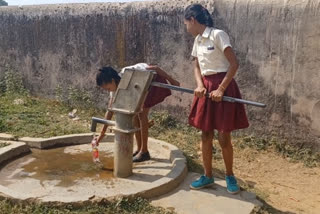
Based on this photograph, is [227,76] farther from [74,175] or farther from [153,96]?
[74,175]

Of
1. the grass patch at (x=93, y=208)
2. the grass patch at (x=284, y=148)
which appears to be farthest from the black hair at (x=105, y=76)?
the grass patch at (x=284, y=148)

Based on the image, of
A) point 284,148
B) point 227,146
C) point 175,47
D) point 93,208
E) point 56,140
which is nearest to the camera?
point 93,208

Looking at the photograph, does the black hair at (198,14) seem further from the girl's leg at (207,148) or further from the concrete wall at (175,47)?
the concrete wall at (175,47)

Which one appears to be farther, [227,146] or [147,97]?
[147,97]

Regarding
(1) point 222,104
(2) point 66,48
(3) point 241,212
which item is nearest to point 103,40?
(2) point 66,48

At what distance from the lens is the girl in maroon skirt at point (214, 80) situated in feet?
10.7

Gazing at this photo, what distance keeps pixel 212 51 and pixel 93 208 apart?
5.43ft

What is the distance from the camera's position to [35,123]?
5.91 metres

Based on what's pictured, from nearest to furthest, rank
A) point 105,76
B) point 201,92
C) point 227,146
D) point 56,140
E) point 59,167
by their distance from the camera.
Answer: point 201,92
point 227,146
point 105,76
point 59,167
point 56,140

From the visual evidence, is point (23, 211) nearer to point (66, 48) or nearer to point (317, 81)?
point (317, 81)

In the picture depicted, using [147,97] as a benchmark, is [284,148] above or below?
below

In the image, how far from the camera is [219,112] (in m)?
3.34

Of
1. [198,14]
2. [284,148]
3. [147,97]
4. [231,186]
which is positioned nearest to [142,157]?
[147,97]

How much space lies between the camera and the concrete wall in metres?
4.75
